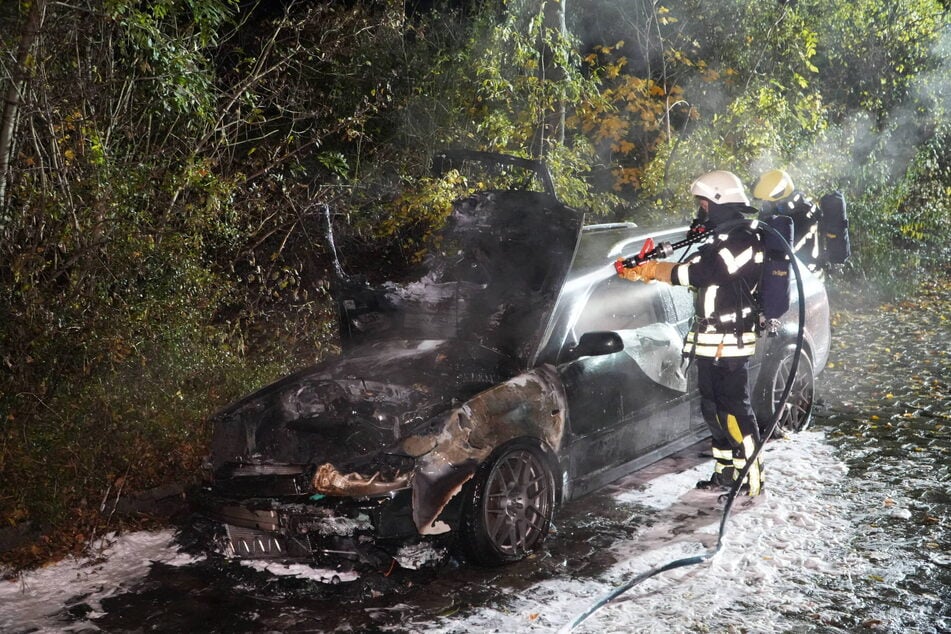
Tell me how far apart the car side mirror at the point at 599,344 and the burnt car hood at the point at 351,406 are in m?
0.42

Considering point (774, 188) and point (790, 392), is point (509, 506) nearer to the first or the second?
point (790, 392)

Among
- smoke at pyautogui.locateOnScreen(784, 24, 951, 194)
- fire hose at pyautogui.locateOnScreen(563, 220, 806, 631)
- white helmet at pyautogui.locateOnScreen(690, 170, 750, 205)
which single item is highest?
smoke at pyautogui.locateOnScreen(784, 24, 951, 194)

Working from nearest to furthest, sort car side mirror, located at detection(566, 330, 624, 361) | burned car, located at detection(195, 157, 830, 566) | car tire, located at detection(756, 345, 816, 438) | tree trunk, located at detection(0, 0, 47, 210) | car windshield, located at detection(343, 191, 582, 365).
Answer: burned car, located at detection(195, 157, 830, 566) → car side mirror, located at detection(566, 330, 624, 361) → car windshield, located at detection(343, 191, 582, 365) → tree trunk, located at detection(0, 0, 47, 210) → car tire, located at detection(756, 345, 816, 438)

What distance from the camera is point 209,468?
192 inches

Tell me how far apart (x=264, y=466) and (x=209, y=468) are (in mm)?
392

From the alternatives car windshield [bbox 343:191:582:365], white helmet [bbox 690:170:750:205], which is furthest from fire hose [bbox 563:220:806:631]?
car windshield [bbox 343:191:582:365]

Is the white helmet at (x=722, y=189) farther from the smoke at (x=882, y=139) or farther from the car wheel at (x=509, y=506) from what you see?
the smoke at (x=882, y=139)

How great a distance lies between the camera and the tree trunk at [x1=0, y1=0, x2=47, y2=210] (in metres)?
5.96

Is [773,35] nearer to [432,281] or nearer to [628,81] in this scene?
[628,81]

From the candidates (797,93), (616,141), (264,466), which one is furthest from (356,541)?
(797,93)

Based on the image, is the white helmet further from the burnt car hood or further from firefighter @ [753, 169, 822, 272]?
firefighter @ [753, 169, 822, 272]

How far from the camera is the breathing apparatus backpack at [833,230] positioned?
27.1 feet

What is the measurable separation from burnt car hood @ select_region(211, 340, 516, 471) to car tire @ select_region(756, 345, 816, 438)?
2433 mm

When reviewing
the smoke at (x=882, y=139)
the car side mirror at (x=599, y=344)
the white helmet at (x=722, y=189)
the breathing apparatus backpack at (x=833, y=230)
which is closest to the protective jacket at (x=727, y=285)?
the white helmet at (x=722, y=189)
